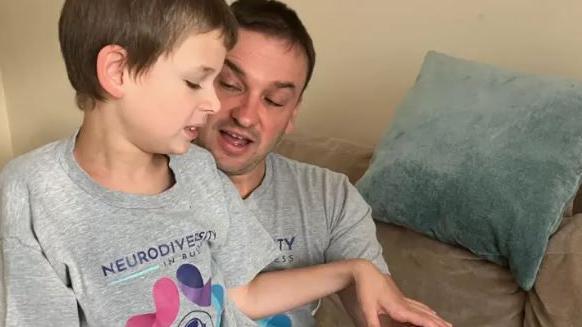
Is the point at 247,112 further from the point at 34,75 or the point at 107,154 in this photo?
→ the point at 34,75

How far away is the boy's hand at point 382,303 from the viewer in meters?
1.11

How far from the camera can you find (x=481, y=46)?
1.97 metres

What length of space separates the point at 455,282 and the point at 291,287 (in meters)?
0.51

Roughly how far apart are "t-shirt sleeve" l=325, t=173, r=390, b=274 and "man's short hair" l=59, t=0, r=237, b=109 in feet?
1.66

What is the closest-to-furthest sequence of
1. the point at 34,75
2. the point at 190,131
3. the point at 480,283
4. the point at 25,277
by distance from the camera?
the point at 25,277, the point at 190,131, the point at 480,283, the point at 34,75

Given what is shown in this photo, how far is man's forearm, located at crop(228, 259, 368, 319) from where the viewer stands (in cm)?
119

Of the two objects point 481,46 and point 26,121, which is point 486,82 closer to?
point 481,46

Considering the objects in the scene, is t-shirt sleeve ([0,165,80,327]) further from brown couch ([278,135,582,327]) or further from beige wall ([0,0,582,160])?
beige wall ([0,0,582,160])

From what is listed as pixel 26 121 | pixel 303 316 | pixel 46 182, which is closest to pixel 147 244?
pixel 46 182

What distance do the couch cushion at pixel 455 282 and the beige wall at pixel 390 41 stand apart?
1.98 feet

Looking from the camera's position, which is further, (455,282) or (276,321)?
(455,282)

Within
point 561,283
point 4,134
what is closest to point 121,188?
point 561,283

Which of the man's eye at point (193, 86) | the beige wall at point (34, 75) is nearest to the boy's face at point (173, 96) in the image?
the man's eye at point (193, 86)

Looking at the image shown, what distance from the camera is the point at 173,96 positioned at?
38.5 inches
